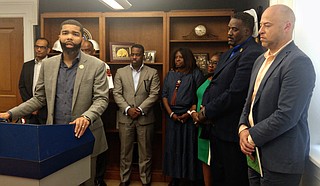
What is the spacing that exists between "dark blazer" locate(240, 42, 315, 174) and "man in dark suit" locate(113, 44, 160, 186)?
1824 mm

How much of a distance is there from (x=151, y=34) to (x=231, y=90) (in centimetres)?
194

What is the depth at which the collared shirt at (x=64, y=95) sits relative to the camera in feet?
6.42

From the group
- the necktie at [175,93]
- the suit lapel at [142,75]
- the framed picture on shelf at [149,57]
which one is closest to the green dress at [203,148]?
the necktie at [175,93]

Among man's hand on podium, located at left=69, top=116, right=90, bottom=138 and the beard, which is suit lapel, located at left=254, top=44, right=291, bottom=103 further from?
the beard

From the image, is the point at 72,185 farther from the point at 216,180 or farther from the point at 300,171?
the point at 216,180

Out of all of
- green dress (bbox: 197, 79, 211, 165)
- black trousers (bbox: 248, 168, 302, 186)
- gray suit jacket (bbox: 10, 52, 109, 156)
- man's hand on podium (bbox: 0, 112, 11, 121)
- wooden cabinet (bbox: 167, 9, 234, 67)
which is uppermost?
wooden cabinet (bbox: 167, 9, 234, 67)

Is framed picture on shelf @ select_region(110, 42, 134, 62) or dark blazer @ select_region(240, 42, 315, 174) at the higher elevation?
framed picture on shelf @ select_region(110, 42, 134, 62)

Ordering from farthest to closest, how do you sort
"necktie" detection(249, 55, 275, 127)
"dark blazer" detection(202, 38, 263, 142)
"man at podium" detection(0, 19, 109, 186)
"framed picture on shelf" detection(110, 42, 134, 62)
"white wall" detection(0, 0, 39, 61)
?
"white wall" detection(0, 0, 39, 61)
"framed picture on shelf" detection(110, 42, 134, 62)
"dark blazer" detection(202, 38, 263, 142)
"man at podium" detection(0, 19, 109, 186)
"necktie" detection(249, 55, 275, 127)

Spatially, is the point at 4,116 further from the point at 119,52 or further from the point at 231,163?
the point at 119,52

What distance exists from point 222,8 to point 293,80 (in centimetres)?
246

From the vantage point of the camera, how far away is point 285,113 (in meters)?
1.41

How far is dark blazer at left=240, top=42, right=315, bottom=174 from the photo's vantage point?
4.66 ft

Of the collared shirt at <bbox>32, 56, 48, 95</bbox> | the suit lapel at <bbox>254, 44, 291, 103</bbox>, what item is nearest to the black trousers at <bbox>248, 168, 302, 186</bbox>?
the suit lapel at <bbox>254, 44, 291, 103</bbox>

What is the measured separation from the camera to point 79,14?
3531 millimetres
